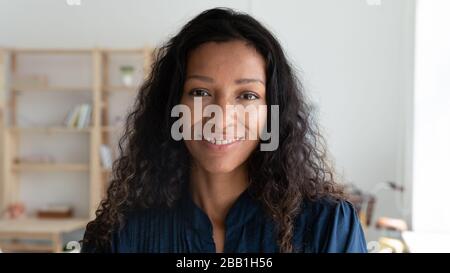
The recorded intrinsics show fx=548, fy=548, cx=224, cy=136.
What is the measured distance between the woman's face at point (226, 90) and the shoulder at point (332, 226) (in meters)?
0.11

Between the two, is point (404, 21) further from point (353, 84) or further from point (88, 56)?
point (88, 56)

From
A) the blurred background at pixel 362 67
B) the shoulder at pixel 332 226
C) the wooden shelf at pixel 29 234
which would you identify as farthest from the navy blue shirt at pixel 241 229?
the wooden shelf at pixel 29 234

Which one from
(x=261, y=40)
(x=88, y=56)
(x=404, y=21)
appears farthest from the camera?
(x=88, y=56)

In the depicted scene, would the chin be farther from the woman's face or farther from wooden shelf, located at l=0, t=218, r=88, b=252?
wooden shelf, located at l=0, t=218, r=88, b=252

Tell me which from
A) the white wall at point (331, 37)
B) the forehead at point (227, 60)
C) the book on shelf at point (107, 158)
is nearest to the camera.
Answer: the forehead at point (227, 60)

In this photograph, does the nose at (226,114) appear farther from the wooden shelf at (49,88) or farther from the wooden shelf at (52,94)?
the wooden shelf at (49,88)

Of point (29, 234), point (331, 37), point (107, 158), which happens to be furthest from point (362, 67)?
point (29, 234)

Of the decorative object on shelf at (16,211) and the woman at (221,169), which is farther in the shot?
the decorative object on shelf at (16,211)

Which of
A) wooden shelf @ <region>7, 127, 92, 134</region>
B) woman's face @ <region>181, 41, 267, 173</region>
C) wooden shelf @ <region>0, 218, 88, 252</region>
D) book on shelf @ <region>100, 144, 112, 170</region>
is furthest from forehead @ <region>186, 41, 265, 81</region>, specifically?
wooden shelf @ <region>7, 127, 92, 134</region>

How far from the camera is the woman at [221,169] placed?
0.58 metres

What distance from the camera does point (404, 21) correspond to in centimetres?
73

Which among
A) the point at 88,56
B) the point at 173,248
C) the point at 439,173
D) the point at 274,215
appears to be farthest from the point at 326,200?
the point at 88,56
